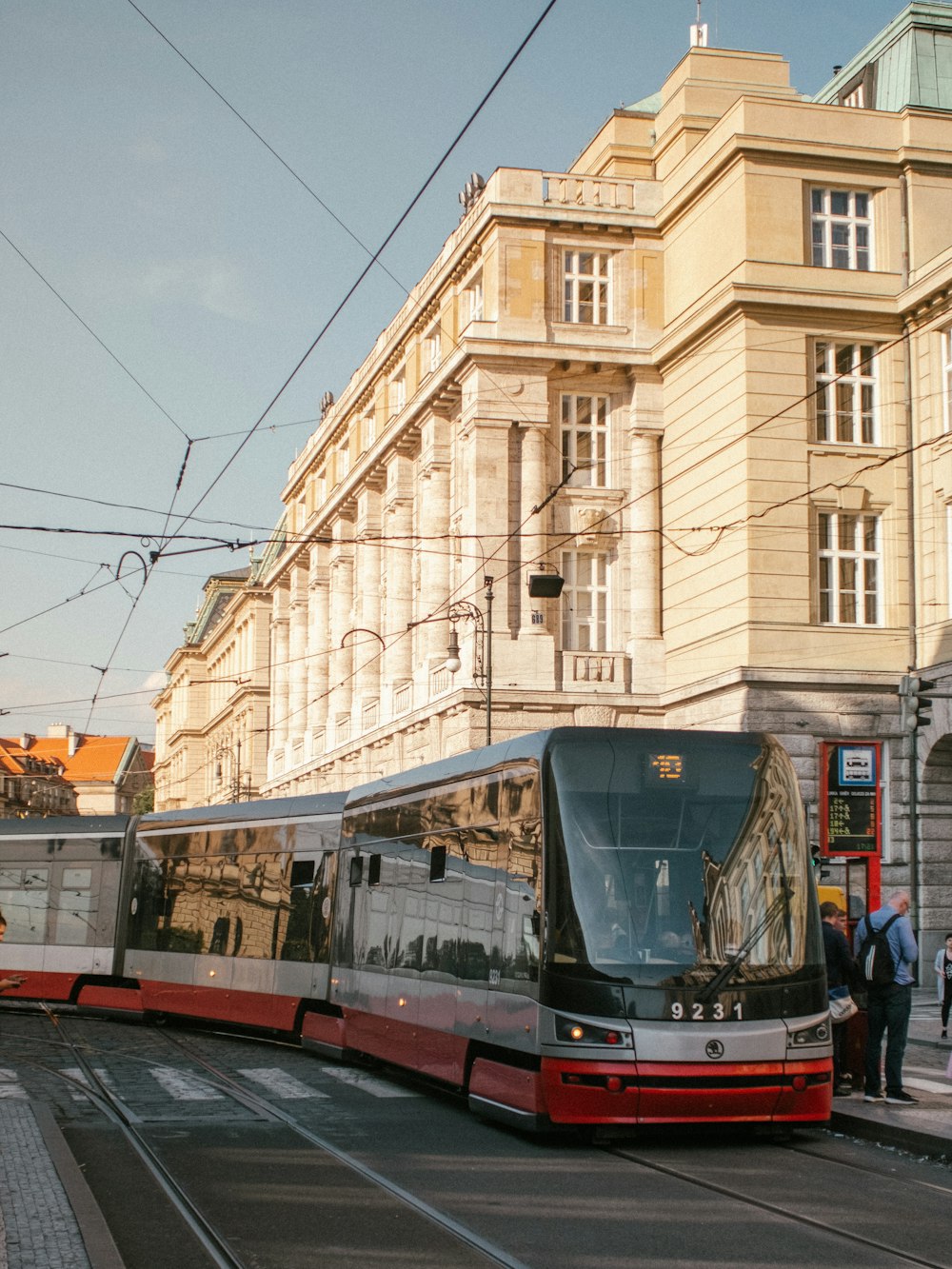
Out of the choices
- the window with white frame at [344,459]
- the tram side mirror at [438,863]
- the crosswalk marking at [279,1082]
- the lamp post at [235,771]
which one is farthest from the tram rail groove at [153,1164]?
the lamp post at [235,771]

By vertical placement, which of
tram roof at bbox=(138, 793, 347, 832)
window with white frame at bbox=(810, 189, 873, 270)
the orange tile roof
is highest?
the orange tile roof

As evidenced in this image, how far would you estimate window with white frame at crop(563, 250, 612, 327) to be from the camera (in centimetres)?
4091

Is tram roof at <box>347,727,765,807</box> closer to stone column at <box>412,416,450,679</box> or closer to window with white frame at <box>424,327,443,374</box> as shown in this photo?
stone column at <box>412,416,450,679</box>

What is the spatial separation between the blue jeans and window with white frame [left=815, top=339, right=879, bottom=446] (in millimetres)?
21516

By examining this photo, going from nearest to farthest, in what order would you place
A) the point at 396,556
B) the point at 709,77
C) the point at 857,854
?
the point at 857,854 < the point at 709,77 < the point at 396,556

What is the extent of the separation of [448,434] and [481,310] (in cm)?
416

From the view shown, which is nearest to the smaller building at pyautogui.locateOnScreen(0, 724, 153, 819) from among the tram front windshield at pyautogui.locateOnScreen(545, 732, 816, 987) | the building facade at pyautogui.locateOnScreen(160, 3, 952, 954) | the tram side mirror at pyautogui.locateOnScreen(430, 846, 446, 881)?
the building facade at pyautogui.locateOnScreen(160, 3, 952, 954)

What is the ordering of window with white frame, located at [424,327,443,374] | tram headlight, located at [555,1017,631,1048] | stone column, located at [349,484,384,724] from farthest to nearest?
stone column, located at [349,484,384,724] < window with white frame, located at [424,327,443,374] < tram headlight, located at [555,1017,631,1048]

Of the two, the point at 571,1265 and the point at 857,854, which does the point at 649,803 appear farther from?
the point at 857,854

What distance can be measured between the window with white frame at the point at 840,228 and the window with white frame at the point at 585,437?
24.6ft

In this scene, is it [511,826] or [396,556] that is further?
[396,556]

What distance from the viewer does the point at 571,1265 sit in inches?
316

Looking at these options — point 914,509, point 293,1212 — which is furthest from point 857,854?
point 293,1212

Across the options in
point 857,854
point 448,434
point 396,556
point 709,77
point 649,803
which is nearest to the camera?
point 649,803
